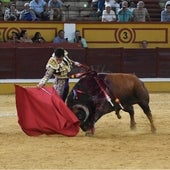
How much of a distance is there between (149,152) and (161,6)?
1153 cm

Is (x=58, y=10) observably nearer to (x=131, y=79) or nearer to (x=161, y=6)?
(x=161, y=6)

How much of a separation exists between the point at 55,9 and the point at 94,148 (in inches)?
345

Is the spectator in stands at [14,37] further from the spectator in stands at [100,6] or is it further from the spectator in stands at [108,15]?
the spectator in stands at [100,6]

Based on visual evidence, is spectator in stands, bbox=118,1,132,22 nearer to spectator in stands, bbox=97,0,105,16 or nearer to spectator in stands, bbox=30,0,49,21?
spectator in stands, bbox=97,0,105,16

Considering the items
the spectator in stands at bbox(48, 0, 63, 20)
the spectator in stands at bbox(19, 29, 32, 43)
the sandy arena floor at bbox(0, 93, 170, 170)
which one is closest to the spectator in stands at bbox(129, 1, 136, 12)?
the spectator in stands at bbox(48, 0, 63, 20)

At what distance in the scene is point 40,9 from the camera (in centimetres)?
1598

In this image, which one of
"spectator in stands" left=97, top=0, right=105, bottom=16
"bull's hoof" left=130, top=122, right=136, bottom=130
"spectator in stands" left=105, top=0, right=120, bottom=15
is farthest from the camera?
"spectator in stands" left=97, top=0, right=105, bottom=16

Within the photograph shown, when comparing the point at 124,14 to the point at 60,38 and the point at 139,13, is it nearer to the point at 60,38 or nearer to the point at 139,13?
the point at 139,13

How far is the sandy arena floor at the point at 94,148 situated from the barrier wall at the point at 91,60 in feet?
16.6

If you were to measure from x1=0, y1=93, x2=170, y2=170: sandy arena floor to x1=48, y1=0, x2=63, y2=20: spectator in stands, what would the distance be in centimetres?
594

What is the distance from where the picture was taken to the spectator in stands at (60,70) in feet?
29.5

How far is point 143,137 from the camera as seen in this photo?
874 cm

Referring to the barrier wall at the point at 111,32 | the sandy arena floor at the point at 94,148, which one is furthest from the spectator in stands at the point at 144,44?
the sandy arena floor at the point at 94,148

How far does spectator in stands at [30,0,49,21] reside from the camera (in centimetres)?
1577
